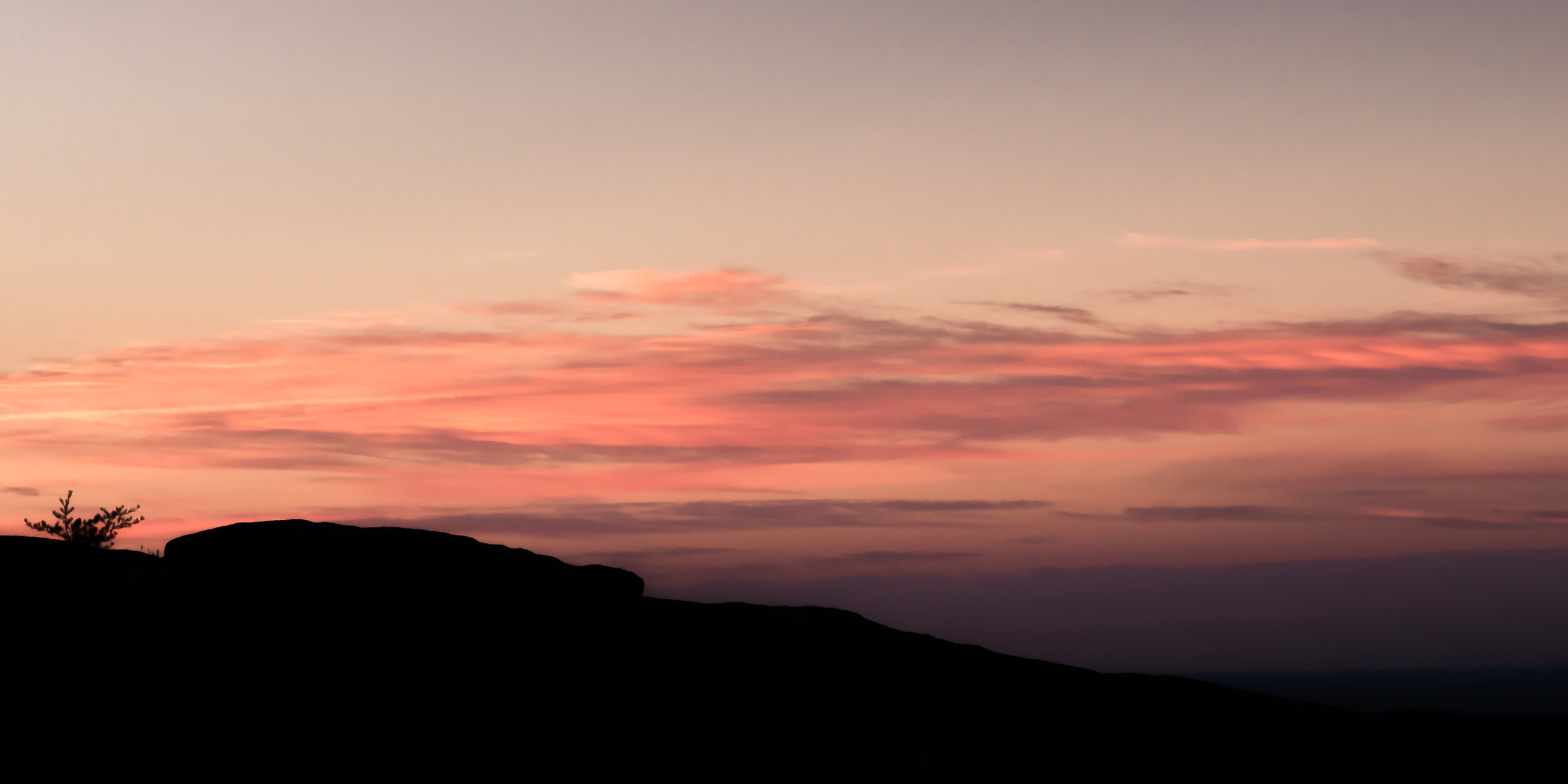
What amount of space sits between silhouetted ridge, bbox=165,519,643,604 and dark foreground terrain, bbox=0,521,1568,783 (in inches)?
14.6

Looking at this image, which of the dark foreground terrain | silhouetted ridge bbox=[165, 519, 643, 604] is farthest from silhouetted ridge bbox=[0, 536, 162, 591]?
silhouetted ridge bbox=[165, 519, 643, 604]

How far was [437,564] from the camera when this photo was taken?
29922mm

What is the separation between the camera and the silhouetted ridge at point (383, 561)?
2877 cm

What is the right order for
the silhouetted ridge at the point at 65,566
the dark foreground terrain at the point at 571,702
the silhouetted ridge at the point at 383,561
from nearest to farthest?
the dark foreground terrain at the point at 571,702, the silhouetted ridge at the point at 65,566, the silhouetted ridge at the point at 383,561

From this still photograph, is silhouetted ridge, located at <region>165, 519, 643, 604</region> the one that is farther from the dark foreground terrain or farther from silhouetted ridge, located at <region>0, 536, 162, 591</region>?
silhouetted ridge, located at <region>0, 536, 162, 591</region>

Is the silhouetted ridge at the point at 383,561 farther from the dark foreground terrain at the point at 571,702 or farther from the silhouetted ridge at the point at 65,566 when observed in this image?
the silhouetted ridge at the point at 65,566

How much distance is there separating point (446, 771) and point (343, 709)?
2.80 metres

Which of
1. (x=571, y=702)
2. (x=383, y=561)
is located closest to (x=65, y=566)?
(x=383, y=561)

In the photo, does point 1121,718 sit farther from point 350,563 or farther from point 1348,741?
point 350,563

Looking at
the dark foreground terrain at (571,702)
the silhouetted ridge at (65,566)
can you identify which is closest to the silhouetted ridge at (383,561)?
the dark foreground terrain at (571,702)

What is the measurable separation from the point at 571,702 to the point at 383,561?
433 inches

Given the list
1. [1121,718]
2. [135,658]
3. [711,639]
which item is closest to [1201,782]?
[1121,718]

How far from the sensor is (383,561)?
96.3 feet

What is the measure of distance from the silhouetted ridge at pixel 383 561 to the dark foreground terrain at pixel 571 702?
1.22 feet
